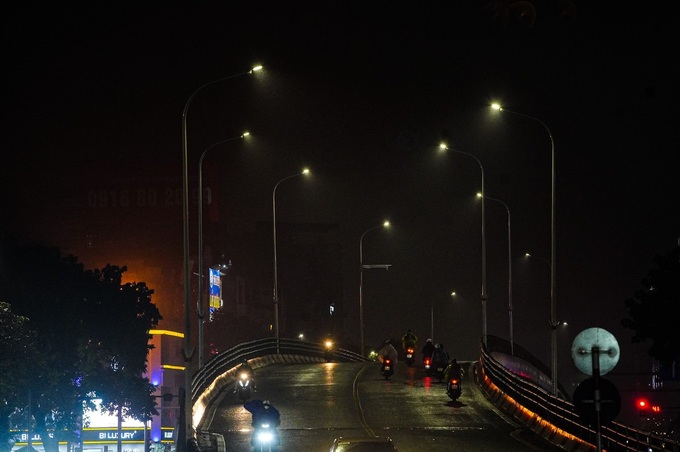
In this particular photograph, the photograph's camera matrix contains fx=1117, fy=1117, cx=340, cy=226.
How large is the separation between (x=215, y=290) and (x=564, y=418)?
298 feet

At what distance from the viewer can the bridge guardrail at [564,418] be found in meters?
19.3

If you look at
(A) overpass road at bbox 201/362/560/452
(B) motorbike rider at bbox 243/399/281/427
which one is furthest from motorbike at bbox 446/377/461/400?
(B) motorbike rider at bbox 243/399/281/427

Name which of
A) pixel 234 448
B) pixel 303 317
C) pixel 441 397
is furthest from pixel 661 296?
pixel 303 317

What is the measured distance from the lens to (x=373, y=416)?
106 ft

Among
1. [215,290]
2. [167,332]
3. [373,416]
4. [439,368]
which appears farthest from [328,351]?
[215,290]

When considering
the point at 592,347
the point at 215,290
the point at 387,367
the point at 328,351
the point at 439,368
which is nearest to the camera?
the point at 592,347

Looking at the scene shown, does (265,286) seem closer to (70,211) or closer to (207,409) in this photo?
(70,211)

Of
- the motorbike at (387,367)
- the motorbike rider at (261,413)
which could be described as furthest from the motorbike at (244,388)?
the motorbike rider at (261,413)

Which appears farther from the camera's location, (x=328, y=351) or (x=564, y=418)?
(x=328, y=351)

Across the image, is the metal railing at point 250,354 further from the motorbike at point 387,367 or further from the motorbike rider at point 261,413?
the motorbike rider at point 261,413

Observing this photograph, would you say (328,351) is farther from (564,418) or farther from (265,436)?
(265,436)

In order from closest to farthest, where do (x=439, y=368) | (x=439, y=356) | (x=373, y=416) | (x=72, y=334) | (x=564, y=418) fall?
(x=564, y=418)
(x=373, y=416)
(x=439, y=368)
(x=439, y=356)
(x=72, y=334)

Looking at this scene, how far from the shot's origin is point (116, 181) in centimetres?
12512

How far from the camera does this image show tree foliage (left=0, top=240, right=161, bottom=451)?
50.4 meters
